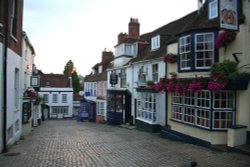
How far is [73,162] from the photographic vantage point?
10.3m

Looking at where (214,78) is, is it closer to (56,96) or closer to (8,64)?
(8,64)

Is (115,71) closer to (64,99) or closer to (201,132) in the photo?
(201,132)

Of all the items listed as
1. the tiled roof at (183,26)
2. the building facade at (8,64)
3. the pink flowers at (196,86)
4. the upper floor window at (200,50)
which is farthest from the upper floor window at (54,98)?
the pink flowers at (196,86)

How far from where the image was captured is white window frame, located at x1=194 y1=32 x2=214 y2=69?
45.3 feet

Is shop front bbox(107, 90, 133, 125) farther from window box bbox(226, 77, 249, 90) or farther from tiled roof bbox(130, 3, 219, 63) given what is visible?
window box bbox(226, 77, 249, 90)

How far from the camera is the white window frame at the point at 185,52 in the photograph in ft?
49.0

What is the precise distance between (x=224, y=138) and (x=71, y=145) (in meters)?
7.34

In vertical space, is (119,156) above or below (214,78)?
below

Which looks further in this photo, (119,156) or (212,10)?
(212,10)

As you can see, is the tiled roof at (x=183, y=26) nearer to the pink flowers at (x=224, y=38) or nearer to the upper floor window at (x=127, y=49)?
the pink flowers at (x=224, y=38)

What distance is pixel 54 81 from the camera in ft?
185

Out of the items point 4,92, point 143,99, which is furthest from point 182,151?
point 143,99

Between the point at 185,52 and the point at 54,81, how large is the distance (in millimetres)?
44678

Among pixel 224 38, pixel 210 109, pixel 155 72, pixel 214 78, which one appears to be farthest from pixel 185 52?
pixel 155 72
